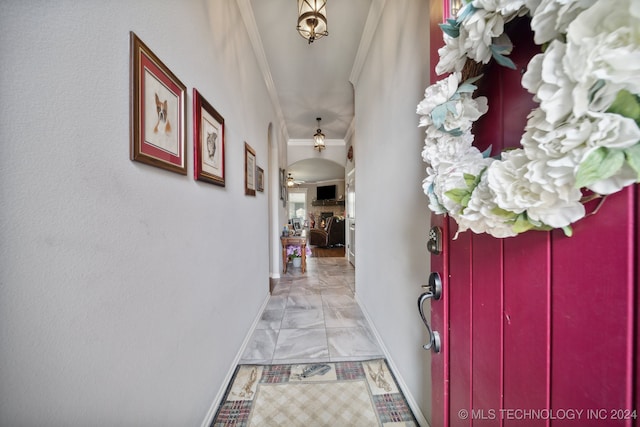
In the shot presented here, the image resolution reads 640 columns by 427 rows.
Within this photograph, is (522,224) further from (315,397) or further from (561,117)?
(315,397)

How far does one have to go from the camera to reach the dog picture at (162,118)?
898 millimetres

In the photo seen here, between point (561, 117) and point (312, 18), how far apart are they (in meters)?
1.88

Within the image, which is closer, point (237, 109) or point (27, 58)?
point (27, 58)

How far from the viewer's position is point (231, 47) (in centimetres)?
175

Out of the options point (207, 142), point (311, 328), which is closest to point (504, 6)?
point (207, 142)

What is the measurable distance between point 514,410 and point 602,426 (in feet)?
0.62

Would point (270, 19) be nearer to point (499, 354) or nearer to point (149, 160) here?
point (149, 160)

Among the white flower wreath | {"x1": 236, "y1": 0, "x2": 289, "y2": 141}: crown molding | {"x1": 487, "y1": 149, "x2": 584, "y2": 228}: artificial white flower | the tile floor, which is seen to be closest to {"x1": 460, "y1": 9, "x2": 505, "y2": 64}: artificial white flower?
the white flower wreath

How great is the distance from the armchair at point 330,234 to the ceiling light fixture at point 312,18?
234 inches

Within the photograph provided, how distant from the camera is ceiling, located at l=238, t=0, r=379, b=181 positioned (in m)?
2.05

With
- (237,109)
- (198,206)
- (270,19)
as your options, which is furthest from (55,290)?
(270,19)

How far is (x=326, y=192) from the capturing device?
33.7 ft

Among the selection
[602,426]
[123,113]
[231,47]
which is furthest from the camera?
[231,47]

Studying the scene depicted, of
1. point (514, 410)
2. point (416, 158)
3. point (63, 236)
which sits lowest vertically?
point (514, 410)
